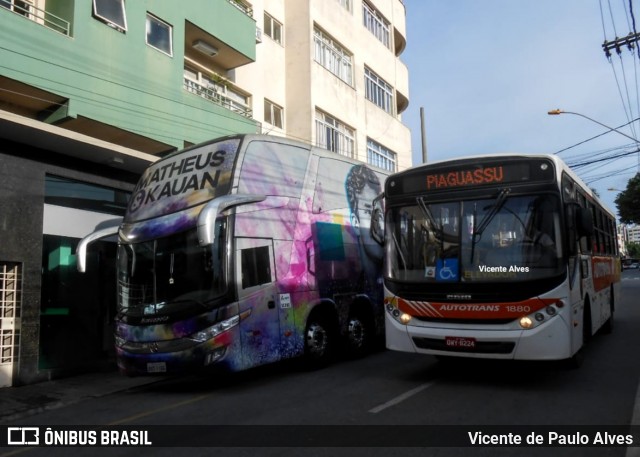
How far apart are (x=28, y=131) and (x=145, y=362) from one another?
475cm

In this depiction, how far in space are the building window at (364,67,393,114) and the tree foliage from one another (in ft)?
115

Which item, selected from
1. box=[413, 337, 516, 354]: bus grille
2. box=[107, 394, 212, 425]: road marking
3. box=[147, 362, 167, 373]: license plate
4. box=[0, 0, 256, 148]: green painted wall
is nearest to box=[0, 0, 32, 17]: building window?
box=[0, 0, 256, 148]: green painted wall

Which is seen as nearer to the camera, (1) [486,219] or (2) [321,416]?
(2) [321,416]

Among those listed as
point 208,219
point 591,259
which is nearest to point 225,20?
point 208,219

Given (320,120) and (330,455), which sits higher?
(320,120)

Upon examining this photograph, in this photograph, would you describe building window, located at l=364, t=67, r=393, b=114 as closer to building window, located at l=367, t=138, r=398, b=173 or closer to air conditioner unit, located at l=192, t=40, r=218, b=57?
building window, located at l=367, t=138, r=398, b=173

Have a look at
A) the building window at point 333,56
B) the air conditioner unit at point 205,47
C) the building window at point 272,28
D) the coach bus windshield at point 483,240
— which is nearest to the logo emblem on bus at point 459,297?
the coach bus windshield at point 483,240

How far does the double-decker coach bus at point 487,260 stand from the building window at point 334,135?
1236cm

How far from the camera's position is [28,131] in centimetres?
933

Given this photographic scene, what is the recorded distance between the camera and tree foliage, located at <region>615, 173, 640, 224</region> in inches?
2016

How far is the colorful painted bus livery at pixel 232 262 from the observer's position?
753 cm

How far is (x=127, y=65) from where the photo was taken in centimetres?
1238

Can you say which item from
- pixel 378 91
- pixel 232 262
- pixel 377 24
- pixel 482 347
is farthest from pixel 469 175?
pixel 377 24

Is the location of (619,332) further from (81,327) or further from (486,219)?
(81,327)
